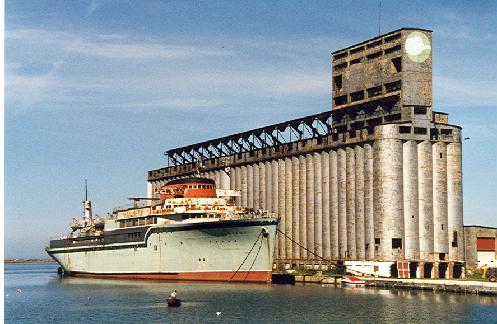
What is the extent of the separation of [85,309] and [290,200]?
189 ft

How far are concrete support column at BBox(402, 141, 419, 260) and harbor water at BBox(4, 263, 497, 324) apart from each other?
14.1 metres

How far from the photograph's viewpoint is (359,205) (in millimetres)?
114062

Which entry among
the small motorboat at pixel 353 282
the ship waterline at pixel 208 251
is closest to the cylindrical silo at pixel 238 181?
the ship waterline at pixel 208 251

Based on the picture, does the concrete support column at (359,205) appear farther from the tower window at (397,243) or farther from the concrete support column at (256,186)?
the concrete support column at (256,186)

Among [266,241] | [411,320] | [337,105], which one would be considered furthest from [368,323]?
[337,105]

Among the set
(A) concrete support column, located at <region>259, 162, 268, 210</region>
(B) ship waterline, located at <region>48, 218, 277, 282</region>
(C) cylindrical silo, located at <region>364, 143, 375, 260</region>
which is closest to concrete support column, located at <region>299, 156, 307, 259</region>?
(A) concrete support column, located at <region>259, 162, 268, 210</region>

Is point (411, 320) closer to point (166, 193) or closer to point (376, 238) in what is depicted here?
point (376, 238)

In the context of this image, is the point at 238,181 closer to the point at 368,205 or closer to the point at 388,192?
the point at 368,205

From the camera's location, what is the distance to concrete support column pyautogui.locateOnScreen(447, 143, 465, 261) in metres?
116

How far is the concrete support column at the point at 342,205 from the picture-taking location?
383 feet

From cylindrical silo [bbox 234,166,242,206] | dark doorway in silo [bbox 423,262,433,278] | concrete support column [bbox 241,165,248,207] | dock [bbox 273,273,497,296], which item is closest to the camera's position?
dock [bbox 273,273,497,296]

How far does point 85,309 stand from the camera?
7844 cm

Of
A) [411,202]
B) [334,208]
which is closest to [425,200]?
[411,202]

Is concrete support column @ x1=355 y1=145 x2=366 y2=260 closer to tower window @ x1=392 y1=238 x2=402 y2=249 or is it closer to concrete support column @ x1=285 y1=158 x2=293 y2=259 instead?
tower window @ x1=392 y1=238 x2=402 y2=249
